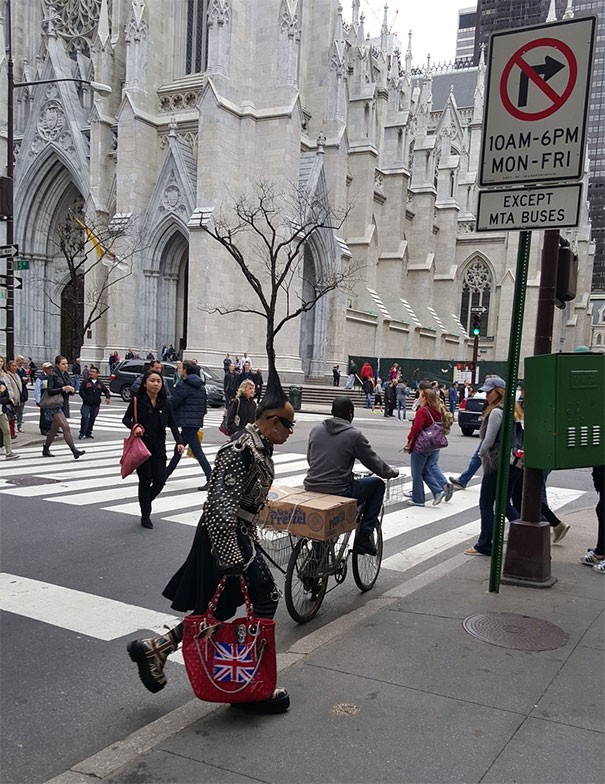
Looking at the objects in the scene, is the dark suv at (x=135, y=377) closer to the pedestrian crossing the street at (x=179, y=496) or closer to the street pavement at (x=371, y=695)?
the pedestrian crossing the street at (x=179, y=496)

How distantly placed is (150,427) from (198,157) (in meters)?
26.2

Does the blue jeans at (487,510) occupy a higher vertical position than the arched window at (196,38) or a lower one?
lower

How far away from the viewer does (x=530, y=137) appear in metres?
5.02

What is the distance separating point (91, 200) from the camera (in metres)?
34.9

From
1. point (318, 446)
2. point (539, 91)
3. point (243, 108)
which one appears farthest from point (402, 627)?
point (243, 108)

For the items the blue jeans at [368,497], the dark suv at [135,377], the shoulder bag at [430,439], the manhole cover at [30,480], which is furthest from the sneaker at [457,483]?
the dark suv at [135,377]

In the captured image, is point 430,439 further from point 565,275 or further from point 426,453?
point 565,275

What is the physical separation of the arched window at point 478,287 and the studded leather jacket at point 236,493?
5512 cm

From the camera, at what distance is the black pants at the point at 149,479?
25.1 feet

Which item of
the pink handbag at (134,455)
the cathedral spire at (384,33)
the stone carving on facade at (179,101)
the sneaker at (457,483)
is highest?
the cathedral spire at (384,33)

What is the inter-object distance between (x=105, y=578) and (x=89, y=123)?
3611cm

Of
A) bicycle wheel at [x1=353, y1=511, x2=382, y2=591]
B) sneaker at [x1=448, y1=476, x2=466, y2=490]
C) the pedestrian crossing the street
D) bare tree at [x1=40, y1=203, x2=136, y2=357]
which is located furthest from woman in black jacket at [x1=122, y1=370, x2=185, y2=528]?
bare tree at [x1=40, y1=203, x2=136, y2=357]

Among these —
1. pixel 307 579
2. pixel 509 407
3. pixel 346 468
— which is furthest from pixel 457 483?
pixel 307 579

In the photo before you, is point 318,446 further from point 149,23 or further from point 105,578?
point 149,23
